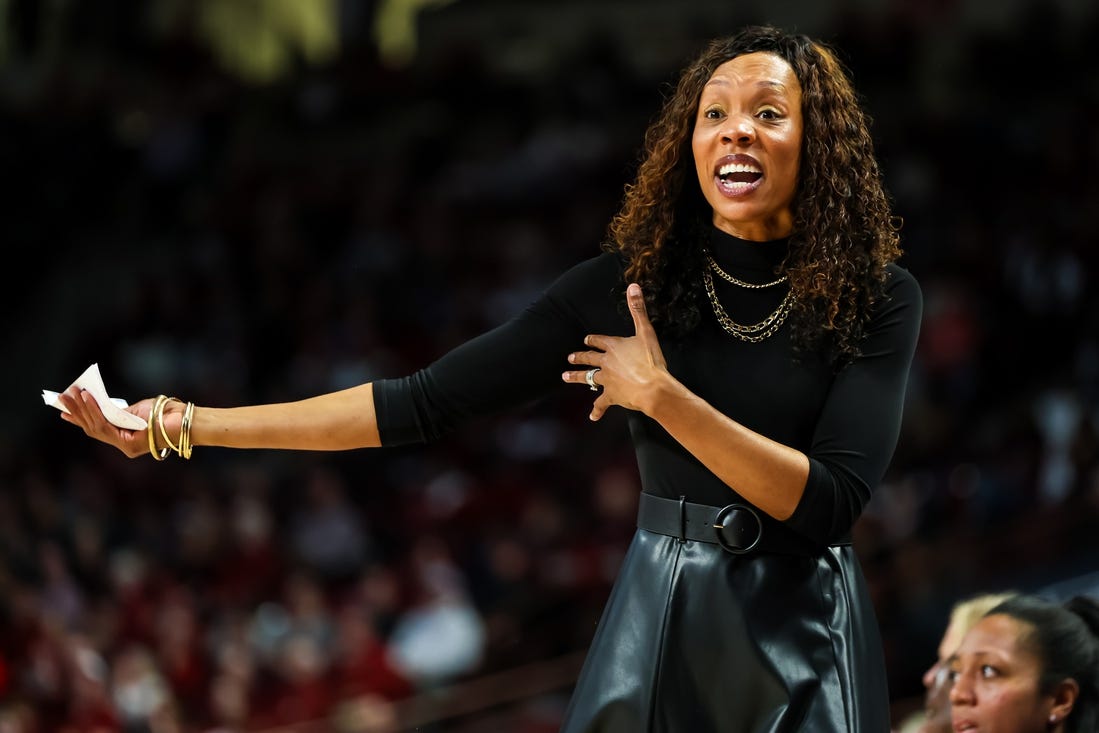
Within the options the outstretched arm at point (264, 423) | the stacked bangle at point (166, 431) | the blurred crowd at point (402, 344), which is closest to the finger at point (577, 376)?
the outstretched arm at point (264, 423)

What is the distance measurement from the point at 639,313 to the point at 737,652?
0.43 m

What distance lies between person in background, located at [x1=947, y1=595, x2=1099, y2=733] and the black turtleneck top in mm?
699

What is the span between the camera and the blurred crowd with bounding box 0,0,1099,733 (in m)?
6.14

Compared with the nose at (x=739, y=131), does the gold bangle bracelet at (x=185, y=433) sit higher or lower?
lower

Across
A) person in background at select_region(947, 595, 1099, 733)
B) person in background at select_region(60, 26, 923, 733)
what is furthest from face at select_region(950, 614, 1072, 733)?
person in background at select_region(60, 26, 923, 733)

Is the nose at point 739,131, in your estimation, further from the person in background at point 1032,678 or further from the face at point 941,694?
the face at point 941,694

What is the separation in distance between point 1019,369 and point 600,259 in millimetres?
5028

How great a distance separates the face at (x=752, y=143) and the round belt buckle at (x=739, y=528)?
378 millimetres

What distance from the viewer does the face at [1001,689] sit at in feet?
7.97

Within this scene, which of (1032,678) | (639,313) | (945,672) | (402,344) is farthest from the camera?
(402,344)

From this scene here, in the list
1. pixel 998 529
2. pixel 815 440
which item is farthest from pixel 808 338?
pixel 998 529

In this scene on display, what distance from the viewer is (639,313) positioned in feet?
6.27

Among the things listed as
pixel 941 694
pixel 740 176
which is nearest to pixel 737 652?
pixel 740 176

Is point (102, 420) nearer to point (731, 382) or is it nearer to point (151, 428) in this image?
point (151, 428)
